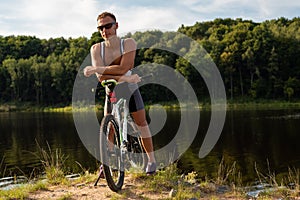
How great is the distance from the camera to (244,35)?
68375mm

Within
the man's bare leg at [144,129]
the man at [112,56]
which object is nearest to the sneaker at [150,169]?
the man's bare leg at [144,129]

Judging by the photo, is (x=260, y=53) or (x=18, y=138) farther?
(x=260, y=53)

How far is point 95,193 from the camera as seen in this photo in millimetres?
5211

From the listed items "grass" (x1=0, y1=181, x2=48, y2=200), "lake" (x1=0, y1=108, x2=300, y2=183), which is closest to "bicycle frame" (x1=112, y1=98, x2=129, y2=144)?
"grass" (x1=0, y1=181, x2=48, y2=200)

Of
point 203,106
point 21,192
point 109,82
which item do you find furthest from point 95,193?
point 203,106

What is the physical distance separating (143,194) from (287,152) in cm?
1356

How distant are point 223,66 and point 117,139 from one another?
2507 inches

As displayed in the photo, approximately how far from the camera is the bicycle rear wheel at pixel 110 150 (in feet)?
16.0

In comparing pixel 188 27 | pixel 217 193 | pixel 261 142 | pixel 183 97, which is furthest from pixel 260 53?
pixel 217 193

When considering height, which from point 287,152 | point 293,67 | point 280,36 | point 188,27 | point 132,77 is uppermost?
Answer: point 188,27

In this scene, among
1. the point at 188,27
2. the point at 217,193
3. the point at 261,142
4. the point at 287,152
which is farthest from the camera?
the point at 188,27

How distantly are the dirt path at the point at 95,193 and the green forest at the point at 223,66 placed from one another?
4619 centimetres

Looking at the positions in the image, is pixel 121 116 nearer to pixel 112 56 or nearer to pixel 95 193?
pixel 112 56

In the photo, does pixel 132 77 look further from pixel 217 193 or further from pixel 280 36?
pixel 280 36
